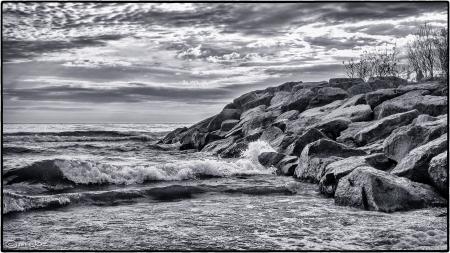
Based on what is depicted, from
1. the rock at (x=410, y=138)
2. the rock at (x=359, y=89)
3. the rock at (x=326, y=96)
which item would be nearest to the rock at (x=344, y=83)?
the rock at (x=359, y=89)

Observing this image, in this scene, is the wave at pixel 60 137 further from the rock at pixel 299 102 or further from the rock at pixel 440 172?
the rock at pixel 440 172

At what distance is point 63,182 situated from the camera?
15023 mm

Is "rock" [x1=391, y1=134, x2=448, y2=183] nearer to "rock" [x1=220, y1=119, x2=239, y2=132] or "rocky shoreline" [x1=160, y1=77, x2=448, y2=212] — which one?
"rocky shoreline" [x1=160, y1=77, x2=448, y2=212]

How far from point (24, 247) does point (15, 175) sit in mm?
9068

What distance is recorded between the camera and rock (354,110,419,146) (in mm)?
17359

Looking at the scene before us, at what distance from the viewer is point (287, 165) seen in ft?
56.0

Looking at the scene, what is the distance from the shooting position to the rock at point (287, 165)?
1667cm

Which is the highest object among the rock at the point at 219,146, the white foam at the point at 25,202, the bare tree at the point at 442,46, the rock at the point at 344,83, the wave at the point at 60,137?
the bare tree at the point at 442,46

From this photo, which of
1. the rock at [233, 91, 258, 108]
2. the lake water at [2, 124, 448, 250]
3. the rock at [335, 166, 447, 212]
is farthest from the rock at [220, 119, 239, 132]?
the rock at [335, 166, 447, 212]

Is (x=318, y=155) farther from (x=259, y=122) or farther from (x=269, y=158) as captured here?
(x=259, y=122)

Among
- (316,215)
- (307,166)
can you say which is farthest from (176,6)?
(307,166)

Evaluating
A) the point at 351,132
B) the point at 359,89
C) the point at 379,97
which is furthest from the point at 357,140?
the point at 359,89

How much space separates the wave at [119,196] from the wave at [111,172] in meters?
2.97

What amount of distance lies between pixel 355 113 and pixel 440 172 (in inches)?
501
